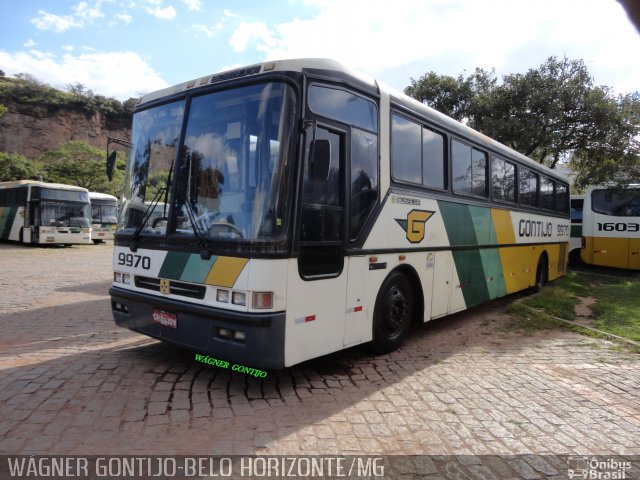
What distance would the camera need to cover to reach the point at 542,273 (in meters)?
11.4

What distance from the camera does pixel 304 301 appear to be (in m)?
4.20

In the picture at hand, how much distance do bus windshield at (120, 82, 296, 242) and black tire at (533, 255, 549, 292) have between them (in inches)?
359

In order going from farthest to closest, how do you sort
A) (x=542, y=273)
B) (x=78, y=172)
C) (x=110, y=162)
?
1. (x=78, y=172)
2. (x=542, y=273)
3. (x=110, y=162)

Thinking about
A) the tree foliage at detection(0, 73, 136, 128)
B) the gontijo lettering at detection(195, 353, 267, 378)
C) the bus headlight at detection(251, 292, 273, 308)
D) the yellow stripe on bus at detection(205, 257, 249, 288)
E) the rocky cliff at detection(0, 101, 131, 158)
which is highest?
the tree foliage at detection(0, 73, 136, 128)

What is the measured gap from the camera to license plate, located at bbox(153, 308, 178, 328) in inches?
176

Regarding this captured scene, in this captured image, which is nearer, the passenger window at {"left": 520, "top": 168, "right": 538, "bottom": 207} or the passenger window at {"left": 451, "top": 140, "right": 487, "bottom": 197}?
the passenger window at {"left": 451, "top": 140, "right": 487, "bottom": 197}

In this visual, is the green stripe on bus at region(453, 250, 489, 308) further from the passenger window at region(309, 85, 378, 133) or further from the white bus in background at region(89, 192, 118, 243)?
the white bus in background at region(89, 192, 118, 243)

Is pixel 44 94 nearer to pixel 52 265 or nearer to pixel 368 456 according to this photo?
pixel 52 265

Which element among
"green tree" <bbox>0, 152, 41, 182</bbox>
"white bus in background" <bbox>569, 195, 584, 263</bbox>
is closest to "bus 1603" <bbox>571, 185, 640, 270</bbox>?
"white bus in background" <bbox>569, 195, 584, 263</bbox>

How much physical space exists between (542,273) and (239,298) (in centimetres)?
976

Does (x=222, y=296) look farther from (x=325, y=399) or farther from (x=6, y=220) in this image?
(x=6, y=220)

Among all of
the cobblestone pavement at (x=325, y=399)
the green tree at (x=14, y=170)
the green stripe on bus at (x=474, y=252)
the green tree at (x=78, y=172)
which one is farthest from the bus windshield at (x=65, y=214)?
the green stripe on bus at (x=474, y=252)

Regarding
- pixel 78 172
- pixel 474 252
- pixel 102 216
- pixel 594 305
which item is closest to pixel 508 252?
pixel 474 252

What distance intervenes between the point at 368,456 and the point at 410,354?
8.83ft
